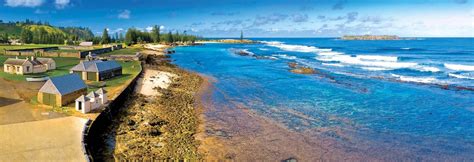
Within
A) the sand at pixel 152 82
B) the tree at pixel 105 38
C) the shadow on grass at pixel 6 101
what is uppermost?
the tree at pixel 105 38

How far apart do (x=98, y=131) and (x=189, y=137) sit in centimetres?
492

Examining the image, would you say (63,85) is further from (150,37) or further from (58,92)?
(150,37)

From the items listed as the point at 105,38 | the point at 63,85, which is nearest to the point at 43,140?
the point at 63,85

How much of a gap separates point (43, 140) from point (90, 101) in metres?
6.10

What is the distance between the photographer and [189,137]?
20156 mm

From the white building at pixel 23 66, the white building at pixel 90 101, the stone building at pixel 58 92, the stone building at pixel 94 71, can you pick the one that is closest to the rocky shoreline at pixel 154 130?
the white building at pixel 90 101

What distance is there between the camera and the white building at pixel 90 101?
2264 cm

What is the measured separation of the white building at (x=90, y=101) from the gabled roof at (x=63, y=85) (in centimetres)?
213

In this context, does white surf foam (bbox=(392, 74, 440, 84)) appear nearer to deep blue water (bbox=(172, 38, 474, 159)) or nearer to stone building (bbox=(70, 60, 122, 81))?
deep blue water (bbox=(172, 38, 474, 159))

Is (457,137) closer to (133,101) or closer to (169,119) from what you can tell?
(169,119)

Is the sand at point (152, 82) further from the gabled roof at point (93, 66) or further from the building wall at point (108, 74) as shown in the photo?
the gabled roof at point (93, 66)

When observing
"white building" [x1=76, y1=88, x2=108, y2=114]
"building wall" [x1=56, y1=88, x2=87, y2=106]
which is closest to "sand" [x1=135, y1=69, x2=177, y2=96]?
"building wall" [x1=56, y1=88, x2=87, y2=106]

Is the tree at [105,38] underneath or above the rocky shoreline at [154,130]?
above

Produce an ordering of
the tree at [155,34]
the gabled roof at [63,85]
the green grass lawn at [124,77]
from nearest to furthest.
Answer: the gabled roof at [63,85] < the green grass lawn at [124,77] < the tree at [155,34]
